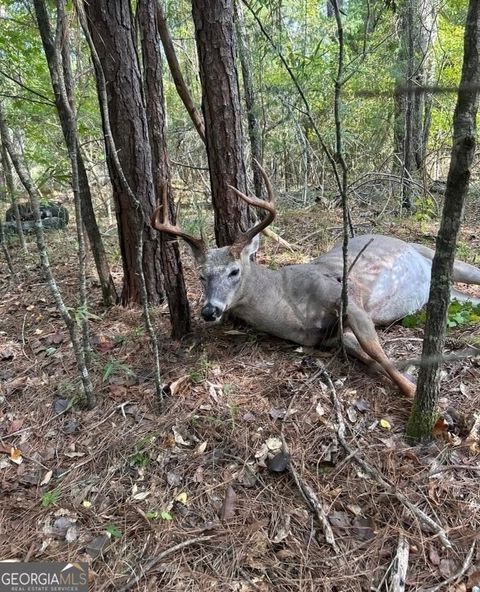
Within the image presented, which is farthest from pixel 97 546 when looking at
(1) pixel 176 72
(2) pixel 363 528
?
(1) pixel 176 72

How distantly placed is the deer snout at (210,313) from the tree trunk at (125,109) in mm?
898

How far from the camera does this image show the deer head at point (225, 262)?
3.64 metres

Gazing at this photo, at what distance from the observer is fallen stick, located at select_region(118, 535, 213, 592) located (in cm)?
224

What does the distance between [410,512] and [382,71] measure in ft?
26.8

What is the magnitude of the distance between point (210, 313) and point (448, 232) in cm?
180

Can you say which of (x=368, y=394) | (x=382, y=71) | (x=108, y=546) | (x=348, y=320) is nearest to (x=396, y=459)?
(x=368, y=394)

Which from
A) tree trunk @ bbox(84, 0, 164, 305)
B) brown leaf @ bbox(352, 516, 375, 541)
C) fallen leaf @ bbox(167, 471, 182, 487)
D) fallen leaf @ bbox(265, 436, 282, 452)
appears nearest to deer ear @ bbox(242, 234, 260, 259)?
tree trunk @ bbox(84, 0, 164, 305)

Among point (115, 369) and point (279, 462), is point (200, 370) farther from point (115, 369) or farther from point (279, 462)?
point (279, 462)

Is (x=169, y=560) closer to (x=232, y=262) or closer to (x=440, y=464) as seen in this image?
(x=440, y=464)

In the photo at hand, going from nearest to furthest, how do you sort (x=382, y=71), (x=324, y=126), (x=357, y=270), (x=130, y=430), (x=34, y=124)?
(x=130, y=430) < (x=357, y=270) < (x=34, y=124) < (x=382, y=71) < (x=324, y=126)

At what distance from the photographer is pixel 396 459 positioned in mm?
2666

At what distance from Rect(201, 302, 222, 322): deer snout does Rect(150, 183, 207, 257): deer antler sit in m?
0.53

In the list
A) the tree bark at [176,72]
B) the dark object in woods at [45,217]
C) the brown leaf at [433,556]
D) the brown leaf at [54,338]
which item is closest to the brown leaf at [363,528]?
the brown leaf at [433,556]

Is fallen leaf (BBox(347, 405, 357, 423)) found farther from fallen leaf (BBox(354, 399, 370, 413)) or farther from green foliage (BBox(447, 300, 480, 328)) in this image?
green foliage (BBox(447, 300, 480, 328))
